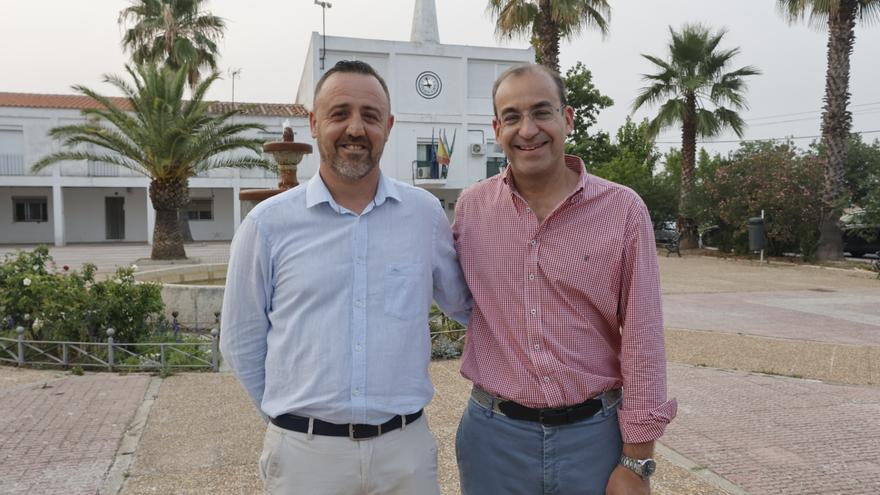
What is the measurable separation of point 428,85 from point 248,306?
29990mm

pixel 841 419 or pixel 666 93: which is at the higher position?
pixel 666 93

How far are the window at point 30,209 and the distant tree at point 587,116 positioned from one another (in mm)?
25748

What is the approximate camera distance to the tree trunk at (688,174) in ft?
80.3

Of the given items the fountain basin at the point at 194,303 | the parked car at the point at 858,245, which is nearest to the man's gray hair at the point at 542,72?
the fountain basin at the point at 194,303

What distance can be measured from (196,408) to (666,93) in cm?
2323

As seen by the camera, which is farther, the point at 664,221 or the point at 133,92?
the point at 664,221

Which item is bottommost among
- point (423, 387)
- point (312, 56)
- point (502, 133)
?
point (423, 387)

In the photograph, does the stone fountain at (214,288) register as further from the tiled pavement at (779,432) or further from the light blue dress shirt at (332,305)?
the light blue dress shirt at (332,305)

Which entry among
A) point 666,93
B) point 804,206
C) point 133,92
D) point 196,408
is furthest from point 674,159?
point 196,408

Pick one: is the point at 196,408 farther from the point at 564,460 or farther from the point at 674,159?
the point at 674,159

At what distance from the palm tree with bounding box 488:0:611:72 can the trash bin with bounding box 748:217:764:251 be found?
7.10 meters

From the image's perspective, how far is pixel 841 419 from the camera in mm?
4949

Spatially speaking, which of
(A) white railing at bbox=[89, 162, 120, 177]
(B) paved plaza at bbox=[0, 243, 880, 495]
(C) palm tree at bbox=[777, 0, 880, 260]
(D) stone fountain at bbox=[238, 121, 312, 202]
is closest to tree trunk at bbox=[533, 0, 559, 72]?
(C) palm tree at bbox=[777, 0, 880, 260]

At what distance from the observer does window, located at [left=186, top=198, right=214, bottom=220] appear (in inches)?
1250
